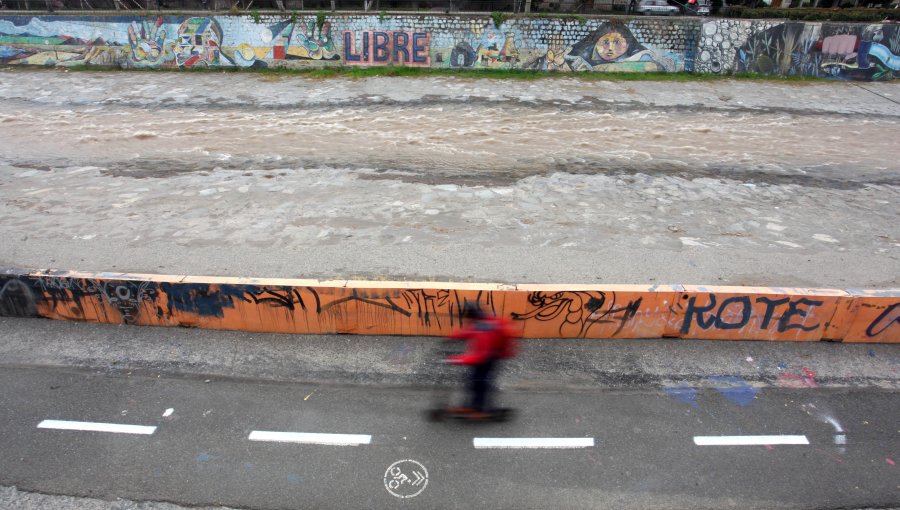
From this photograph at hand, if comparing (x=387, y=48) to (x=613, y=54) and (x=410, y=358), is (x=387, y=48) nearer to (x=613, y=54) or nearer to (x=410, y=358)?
(x=613, y=54)

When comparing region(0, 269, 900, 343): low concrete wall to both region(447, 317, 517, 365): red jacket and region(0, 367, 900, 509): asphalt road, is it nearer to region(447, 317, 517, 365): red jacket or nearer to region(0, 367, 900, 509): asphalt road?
region(0, 367, 900, 509): asphalt road

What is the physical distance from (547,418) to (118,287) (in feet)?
20.0

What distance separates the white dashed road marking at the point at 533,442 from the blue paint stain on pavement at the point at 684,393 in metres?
1.40

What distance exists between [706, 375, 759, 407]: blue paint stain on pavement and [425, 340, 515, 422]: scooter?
2685 millimetres

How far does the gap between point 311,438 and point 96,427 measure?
242cm

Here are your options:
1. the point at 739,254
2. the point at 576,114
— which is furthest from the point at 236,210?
the point at 576,114

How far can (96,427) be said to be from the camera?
19.6 ft

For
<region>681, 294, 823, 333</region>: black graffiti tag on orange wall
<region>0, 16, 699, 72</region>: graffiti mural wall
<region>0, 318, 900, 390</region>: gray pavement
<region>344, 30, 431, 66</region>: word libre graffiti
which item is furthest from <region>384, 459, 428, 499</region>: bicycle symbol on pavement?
<region>344, 30, 431, 66</region>: word libre graffiti

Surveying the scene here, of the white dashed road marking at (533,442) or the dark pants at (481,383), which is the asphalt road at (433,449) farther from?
the dark pants at (481,383)

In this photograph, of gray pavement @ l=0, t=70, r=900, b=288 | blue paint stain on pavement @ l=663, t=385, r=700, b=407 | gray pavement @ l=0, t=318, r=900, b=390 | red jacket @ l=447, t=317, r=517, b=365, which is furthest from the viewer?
gray pavement @ l=0, t=70, r=900, b=288

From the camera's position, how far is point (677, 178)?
1323 centimetres

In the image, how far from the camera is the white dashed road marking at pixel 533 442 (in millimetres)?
5836

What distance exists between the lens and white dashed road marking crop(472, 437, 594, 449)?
19.1ft

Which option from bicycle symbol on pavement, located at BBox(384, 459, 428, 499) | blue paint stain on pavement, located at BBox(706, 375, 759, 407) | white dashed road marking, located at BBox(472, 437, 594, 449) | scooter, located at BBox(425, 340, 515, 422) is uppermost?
blue paint stain on pavement, located at BBox(706, 375, 759, 407)
